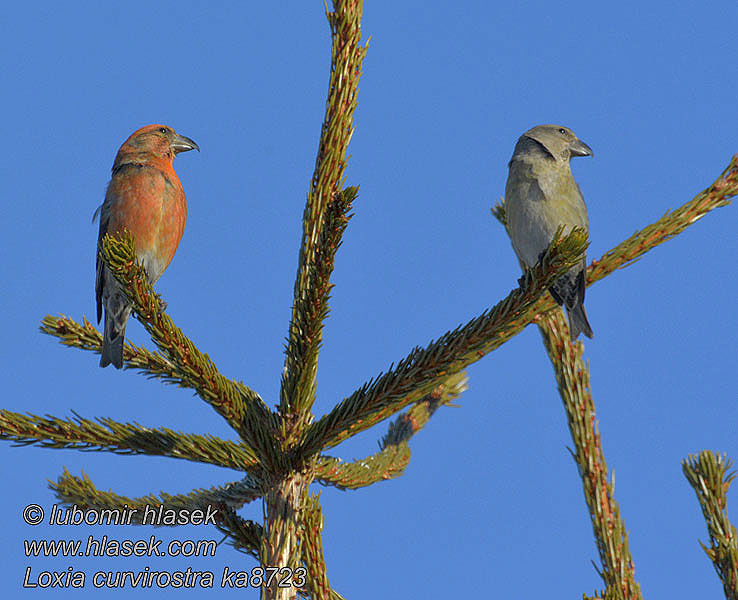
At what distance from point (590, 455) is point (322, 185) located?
6.12 ft

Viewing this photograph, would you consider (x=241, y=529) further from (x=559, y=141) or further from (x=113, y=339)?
(x=559, y=141)

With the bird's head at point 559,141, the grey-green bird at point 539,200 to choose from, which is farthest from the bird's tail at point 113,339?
the bird's head at point 559,141

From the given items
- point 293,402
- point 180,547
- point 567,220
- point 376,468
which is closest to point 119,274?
point 293,402

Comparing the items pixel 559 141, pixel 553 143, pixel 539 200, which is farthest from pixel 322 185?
pixel 559 141

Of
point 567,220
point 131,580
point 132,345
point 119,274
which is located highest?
point 567,220

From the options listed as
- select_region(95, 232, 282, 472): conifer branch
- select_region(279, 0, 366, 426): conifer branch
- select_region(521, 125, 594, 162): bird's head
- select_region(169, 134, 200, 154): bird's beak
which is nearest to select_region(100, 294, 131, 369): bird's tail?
select_region(95, 232, 282, 472): conifer branch

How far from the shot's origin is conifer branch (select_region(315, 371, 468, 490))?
124 inches

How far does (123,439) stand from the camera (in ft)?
9.48

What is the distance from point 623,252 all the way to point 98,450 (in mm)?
2543

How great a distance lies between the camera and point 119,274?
2.63 metres

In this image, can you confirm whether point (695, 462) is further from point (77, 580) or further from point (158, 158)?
point (158, 158)

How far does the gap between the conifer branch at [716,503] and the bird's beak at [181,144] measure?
15.9 ft

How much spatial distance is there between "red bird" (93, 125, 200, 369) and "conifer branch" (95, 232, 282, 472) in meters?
2.70

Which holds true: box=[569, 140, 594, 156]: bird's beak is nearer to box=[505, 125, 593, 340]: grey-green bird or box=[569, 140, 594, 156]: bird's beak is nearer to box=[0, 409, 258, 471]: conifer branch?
box=[505, 125, 593, 340]: grey-green bird
